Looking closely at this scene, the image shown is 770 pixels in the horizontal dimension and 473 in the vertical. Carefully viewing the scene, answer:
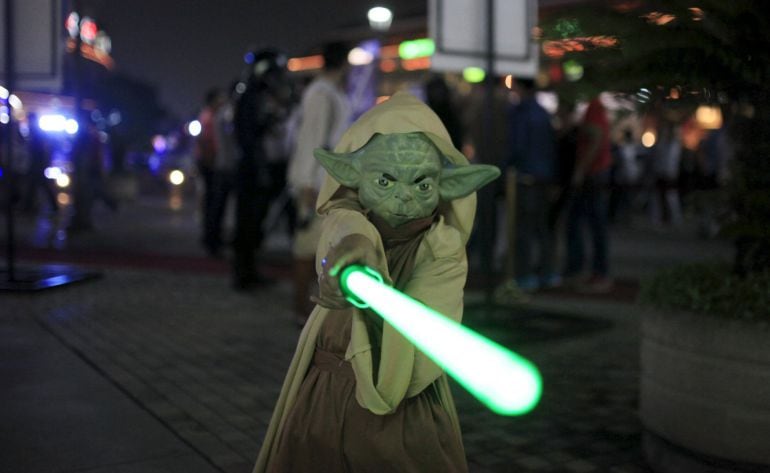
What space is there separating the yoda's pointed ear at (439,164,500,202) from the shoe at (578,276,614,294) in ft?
19.3

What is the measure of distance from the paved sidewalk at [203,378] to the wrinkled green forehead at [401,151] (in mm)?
1703

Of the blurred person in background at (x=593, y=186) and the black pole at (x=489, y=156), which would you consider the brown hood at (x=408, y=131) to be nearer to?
the black pole at (x=489, y=156)

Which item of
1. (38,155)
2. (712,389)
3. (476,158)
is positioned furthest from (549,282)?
(38,155)

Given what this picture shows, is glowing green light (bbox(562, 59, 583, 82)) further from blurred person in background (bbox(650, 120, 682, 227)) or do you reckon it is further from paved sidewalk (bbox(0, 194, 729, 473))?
blurred person in background (bbox(650, 120, 682, 227))

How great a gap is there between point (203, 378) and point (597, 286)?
4.52 metres

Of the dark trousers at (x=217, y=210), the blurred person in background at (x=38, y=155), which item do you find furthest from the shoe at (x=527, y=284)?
the blurred person in background at (x=38, y=155)

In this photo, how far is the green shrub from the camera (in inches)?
125

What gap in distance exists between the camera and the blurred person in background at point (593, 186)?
797 centimetres

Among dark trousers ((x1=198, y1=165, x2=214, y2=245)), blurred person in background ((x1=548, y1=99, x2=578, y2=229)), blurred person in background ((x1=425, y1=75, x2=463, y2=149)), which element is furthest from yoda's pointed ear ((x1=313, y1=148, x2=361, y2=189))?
dark trousers ((x1=198, y1=165, x2=214, y2=245))

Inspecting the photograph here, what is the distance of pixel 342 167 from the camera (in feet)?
7.88

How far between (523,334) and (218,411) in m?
2.41

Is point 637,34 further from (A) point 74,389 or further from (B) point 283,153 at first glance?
(B) point 283,153

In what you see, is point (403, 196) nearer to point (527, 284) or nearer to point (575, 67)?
point (575, 67)

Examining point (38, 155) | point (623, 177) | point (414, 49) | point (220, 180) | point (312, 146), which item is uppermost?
point (414, 49)
